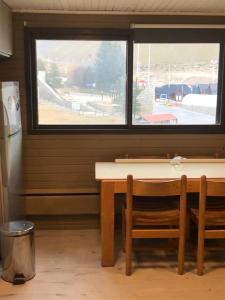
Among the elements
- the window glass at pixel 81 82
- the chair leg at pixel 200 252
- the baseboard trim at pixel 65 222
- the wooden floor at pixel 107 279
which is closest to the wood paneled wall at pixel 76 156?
the baseboard trim at pixel 65 222

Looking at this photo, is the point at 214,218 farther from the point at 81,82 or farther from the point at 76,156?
the point at 81,82

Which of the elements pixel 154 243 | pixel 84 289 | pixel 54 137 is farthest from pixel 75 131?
pixel 84 289

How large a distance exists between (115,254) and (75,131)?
4.32 ft

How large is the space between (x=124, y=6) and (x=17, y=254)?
2378 mm

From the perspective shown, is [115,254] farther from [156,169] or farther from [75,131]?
[75,131]

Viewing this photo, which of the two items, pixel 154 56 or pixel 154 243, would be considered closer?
pixel 154 243

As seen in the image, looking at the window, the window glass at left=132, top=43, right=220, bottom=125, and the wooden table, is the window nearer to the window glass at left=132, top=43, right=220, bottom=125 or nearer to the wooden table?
the window glass at left=132, top=43, right=220, bottom=125

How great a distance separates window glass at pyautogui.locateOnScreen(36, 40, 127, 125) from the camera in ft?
12.4

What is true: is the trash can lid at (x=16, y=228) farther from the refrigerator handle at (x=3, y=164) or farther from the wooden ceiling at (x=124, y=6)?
the wooden ceiling at (x=124, y=6)

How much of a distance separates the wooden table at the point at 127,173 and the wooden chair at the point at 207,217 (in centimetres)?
16

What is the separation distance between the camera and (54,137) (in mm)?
3840

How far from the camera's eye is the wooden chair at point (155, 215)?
2.79 metres

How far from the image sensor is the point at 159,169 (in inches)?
134

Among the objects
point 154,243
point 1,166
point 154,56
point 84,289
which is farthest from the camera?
point 154,56
